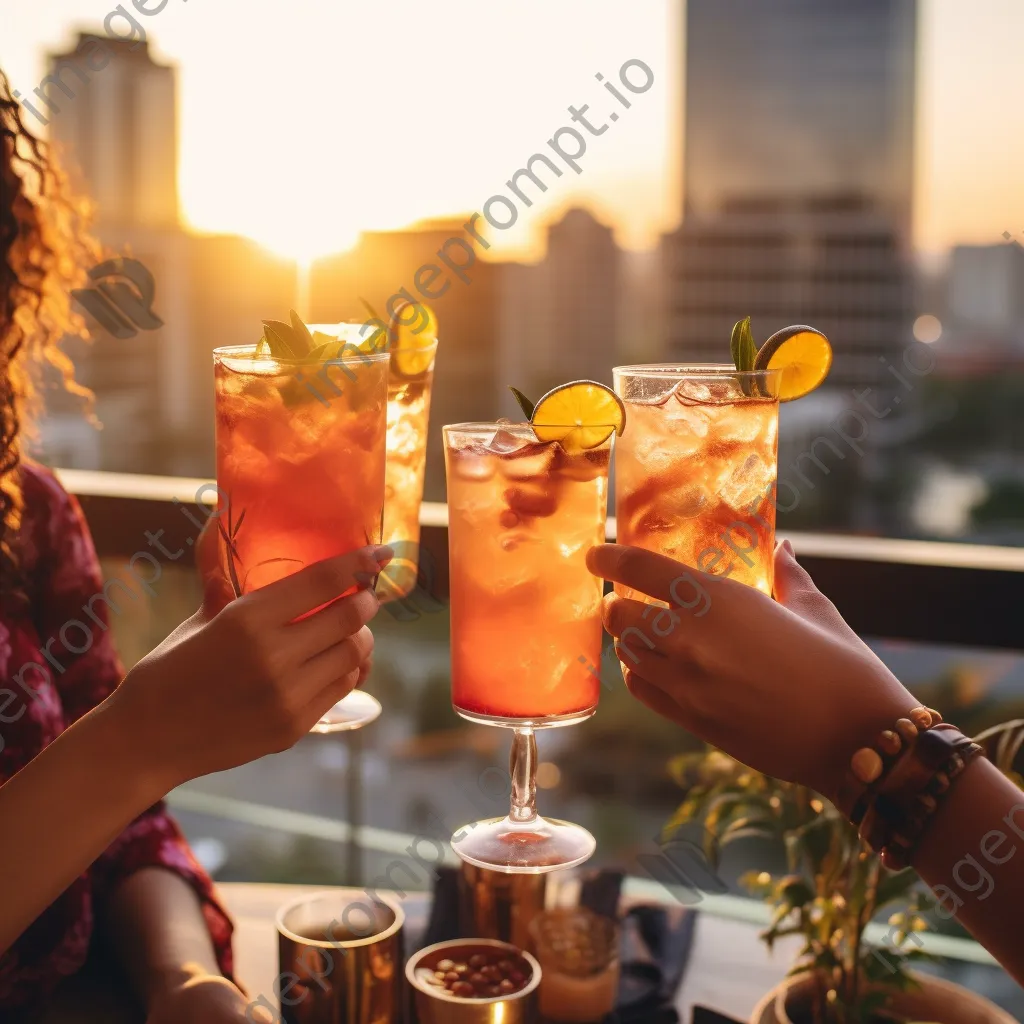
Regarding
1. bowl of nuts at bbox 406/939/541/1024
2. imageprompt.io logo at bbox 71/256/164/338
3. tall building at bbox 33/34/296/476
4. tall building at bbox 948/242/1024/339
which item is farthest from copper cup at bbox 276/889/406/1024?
tall building at bbox 948/242/1024/339

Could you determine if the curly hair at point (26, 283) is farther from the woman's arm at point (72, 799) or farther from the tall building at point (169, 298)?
the tall building at point (169, 298)

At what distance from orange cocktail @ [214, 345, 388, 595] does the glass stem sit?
0.96 feet

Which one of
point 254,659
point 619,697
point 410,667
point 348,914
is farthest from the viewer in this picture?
point 410,667

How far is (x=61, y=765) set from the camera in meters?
1.08

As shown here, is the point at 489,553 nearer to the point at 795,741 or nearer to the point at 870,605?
the point at 795,741

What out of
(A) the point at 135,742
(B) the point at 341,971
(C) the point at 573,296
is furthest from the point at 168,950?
(C) the point at 573,296

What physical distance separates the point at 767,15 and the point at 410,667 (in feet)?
209

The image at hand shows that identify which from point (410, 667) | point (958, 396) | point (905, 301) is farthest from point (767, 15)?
point (410, 667)

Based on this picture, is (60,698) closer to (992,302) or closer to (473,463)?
(473,463)

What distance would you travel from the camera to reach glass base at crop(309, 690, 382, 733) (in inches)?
56.3

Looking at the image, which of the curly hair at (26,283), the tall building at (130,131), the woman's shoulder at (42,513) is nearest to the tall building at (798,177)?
the tall building at (130,131)

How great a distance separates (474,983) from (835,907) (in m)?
0.52

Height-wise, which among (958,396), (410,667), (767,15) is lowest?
(410,667)

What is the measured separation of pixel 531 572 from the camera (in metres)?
1.28
